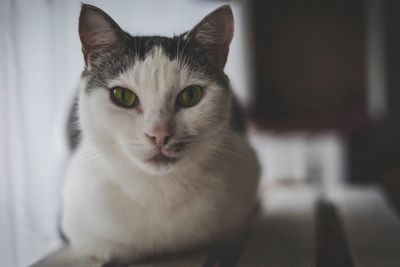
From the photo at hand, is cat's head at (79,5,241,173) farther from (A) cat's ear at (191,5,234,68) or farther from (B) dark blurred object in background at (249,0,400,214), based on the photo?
(B) dark blurred object in background at (249,0,400,214)

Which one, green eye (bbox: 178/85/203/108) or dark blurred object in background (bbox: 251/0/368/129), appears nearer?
green eye (bbox: 178/85/203/108)

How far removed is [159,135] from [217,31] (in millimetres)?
217

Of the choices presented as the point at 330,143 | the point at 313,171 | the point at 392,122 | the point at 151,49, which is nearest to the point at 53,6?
the point at 151,49

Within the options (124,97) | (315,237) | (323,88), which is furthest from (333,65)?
(124,97)

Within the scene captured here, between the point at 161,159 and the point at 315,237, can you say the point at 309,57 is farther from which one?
the point at 161,159

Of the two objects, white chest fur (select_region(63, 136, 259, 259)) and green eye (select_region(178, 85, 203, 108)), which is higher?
green eye (select_region(178, 85, 203, 108))

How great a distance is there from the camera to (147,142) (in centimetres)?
60

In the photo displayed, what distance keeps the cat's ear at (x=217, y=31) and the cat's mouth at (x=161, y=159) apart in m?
0.21

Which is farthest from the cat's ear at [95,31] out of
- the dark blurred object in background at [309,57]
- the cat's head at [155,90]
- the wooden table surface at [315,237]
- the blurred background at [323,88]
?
the dark blurred object in background at [309,57]

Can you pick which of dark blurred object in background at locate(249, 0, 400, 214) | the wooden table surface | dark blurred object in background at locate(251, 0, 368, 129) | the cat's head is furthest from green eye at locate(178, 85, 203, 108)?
dark blurred object in background at locate(251, 0, 368, 129)

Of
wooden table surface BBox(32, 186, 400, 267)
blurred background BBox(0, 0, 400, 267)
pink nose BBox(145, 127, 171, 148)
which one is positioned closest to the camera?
pink nose BBox(145, 127, 171, 148)

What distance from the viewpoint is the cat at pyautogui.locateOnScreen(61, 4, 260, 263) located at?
2.04 ft

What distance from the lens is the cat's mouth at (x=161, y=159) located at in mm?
620

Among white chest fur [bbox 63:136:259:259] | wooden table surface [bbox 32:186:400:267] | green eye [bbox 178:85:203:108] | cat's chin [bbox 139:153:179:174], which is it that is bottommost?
wooden table surface [bbox 32:186:400:267]
